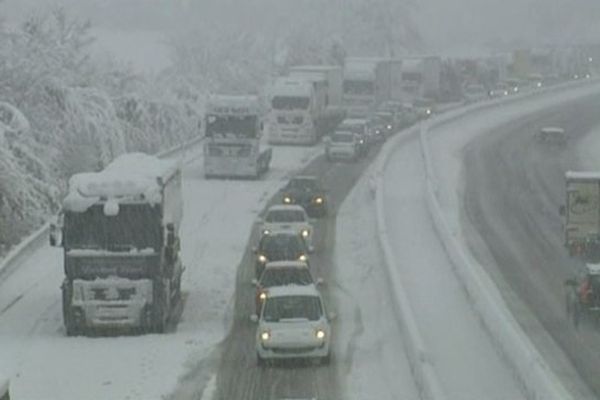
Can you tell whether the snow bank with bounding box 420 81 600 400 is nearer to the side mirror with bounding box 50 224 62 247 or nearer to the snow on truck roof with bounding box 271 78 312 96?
the side mirror with bounding box 50 224 62 247

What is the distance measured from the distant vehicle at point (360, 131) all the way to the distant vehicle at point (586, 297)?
37110 millimetres

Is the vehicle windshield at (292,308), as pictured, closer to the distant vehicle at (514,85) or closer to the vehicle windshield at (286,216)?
the vehicle windshield at (286,216)

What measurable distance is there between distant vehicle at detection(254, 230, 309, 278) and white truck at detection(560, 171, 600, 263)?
29.5ft

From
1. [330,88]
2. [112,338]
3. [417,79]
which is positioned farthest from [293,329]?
[417,79]

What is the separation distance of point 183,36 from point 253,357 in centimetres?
9675

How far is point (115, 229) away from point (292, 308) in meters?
4.58

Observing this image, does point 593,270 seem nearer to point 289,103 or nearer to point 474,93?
point 289,103

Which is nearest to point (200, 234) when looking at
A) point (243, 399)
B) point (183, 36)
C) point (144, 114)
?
point (243, 399)

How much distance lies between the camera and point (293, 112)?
7169 cm

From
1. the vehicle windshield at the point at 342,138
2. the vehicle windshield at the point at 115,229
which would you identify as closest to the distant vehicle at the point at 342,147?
the vehicle windshield at the point at 342,138

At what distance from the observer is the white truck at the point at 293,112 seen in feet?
233

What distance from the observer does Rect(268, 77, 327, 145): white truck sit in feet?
233

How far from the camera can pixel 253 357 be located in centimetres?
2758

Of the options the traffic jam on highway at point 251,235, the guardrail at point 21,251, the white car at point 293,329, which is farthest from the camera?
the guardrail at point 21,251
